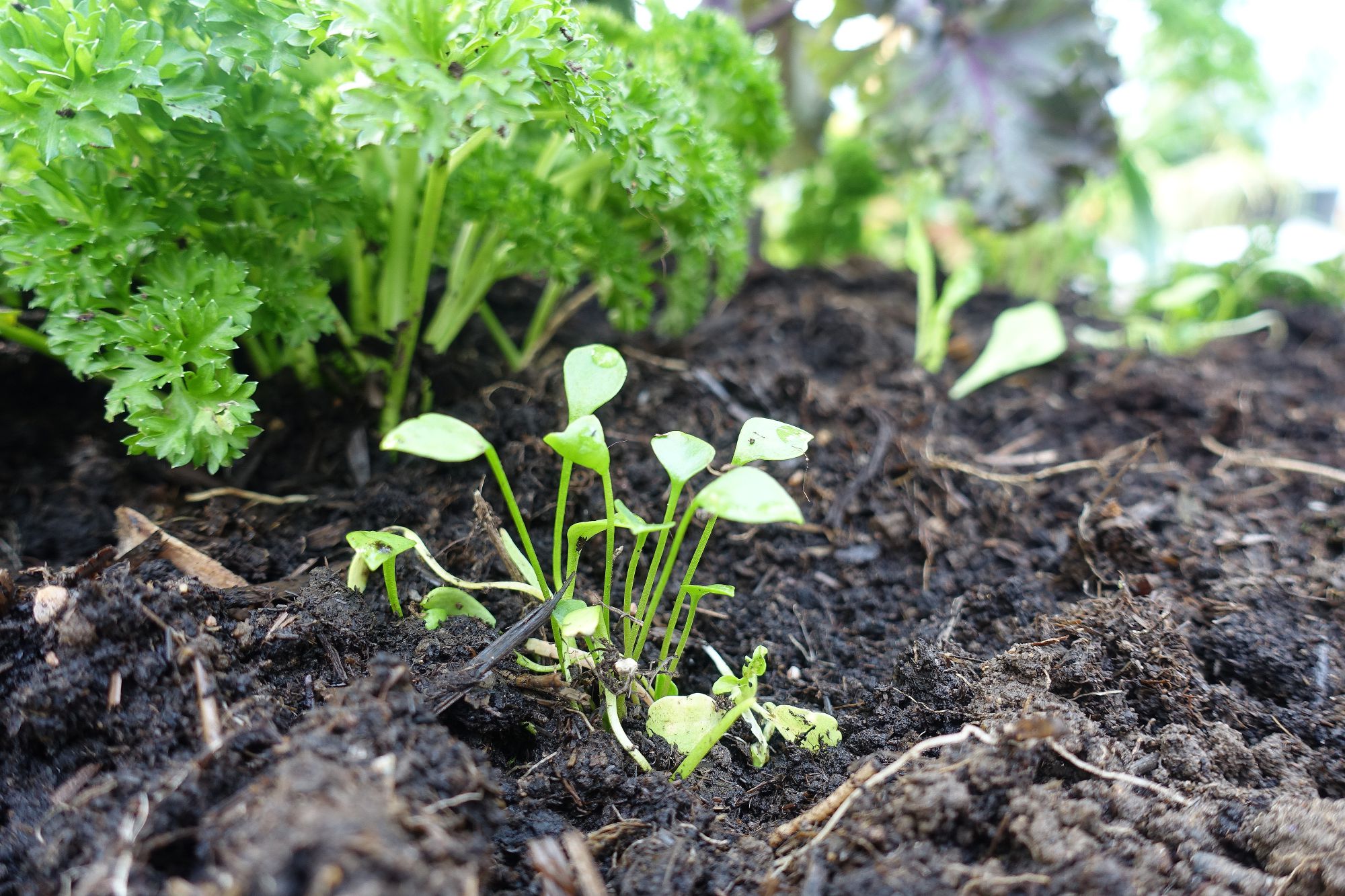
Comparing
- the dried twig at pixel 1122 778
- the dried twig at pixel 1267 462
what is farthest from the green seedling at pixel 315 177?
the dried twig at pixel 1267 462

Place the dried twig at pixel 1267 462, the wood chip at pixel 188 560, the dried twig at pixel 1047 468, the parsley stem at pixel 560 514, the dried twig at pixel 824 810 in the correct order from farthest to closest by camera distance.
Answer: the dried twig at pixel 1267 462, the dried twig at pixel 1047 468, the wood chip at pixel 188 560, the parsley stem at pixel 560 514, the dried twig at pixel 824 810

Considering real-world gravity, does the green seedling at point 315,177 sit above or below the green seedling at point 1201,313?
above

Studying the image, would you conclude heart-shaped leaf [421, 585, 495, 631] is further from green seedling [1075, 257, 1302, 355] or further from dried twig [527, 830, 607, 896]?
green seedling [1075, 257, 1302, 355]

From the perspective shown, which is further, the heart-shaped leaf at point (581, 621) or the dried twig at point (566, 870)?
the heart-shaped leaf at point (581, 621)

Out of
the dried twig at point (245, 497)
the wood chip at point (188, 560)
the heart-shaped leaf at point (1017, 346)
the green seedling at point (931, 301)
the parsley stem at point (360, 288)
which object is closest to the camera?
the wood chip at point (188, 560)

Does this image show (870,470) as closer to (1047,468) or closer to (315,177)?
(1047,468)

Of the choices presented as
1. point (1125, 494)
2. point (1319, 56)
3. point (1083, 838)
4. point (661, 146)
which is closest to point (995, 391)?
point (1125, 494)

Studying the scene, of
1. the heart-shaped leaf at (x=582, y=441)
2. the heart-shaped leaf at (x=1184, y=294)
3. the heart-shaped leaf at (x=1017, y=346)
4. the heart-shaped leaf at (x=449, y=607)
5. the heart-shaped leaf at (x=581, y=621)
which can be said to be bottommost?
the heart-shaped leaf at (x=1184, y=294)

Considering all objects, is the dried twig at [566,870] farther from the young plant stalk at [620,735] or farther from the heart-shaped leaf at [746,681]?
the heart-shaped leaf at [746,681]
